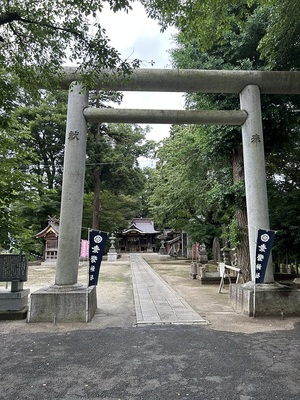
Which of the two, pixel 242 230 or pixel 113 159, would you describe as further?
pixel 113 159

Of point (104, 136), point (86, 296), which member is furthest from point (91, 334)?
point (104, 136)

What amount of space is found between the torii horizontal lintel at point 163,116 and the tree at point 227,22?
1.49 metres

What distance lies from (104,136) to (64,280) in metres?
22.7

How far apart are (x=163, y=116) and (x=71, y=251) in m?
3.73

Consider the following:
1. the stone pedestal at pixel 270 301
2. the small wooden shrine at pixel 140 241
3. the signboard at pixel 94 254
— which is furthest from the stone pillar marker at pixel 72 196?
the small wooden shrine at pixel 140 241

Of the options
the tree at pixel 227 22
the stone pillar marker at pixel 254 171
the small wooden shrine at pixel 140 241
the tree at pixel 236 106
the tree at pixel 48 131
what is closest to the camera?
the tree at pixel 227 22

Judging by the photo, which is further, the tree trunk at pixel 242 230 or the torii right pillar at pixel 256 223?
the tree trunk at pixel 242 230

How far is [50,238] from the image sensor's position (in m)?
24.1

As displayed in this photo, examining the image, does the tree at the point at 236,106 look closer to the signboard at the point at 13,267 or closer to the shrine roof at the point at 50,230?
the signboard at the point at 13,267

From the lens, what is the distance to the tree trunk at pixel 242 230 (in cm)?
870

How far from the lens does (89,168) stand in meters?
25.9

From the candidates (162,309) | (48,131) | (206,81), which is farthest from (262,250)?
(48,131)

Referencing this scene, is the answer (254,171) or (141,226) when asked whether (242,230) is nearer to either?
(254,171)

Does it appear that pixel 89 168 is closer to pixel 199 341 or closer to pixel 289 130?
pixel 289 130
